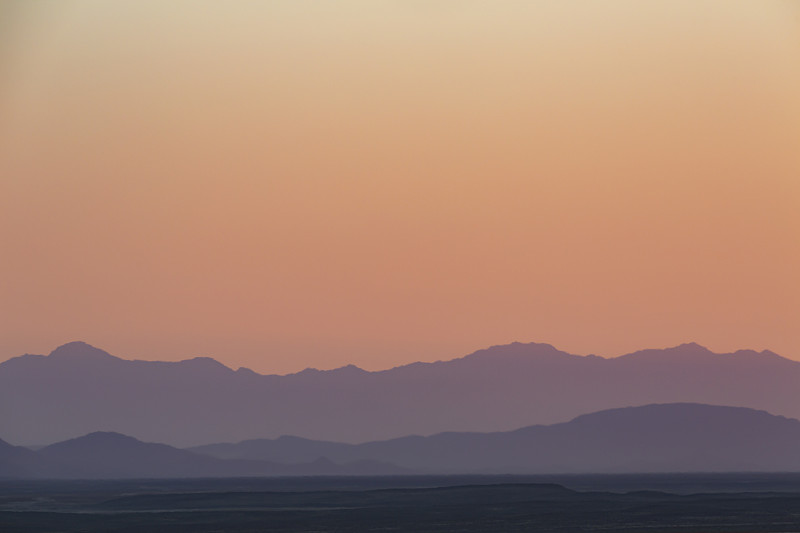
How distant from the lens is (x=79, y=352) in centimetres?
787

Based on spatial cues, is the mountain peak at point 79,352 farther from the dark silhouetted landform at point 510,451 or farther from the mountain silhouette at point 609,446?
the mountain silhouette at point 609,446

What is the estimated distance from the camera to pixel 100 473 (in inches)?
332

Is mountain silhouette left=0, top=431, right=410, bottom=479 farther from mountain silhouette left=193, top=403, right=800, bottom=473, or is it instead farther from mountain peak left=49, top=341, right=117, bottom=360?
mountain peak left=49, top=341, right=117, bottom=360

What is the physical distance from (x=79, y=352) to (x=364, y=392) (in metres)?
2.53

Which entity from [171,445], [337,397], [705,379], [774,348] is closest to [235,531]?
[171,445]

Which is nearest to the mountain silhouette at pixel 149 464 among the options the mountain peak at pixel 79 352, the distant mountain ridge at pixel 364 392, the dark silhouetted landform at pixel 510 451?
the dark silhouetted landform at pixel 510 451

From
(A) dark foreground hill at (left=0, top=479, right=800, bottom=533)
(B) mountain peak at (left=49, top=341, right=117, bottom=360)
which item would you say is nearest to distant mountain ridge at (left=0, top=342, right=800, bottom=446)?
(B) mountain peak at (left=49, top=341, right=117, bottom=360)

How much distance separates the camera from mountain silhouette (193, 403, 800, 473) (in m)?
8.63

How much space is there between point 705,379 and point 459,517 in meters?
2.63

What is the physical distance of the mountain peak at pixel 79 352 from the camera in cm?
779

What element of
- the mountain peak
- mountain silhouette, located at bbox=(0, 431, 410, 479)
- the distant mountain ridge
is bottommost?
mountain silhouette, located at bbox=(0, 431, 410, 479)

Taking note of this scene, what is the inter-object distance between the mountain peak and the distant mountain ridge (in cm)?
1

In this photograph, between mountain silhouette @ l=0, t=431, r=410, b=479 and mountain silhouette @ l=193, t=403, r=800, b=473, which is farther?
mountain silhouette @ l=193, t=403, r=800, b=473

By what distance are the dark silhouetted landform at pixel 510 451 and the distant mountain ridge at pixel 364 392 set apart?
12 cm
